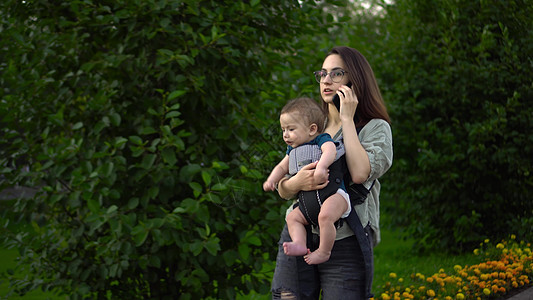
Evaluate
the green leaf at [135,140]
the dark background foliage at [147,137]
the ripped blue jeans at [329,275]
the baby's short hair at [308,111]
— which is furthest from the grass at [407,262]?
the baby's short hair at [308,111]

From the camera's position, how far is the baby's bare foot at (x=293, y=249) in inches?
90.5

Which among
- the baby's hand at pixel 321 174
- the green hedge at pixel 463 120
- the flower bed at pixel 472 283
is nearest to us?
the baby's hand at pixel 321 174

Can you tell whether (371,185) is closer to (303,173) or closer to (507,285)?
(303,173)

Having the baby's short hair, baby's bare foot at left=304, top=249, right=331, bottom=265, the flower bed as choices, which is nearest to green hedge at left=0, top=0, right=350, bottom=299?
the flower bed

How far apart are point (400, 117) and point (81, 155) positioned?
4735 mm

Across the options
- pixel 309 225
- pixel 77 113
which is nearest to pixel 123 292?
pixel 77 113

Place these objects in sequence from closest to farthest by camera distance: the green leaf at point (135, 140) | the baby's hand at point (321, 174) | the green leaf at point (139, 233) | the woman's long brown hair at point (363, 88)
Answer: the baby's hand at point (321, 174)
the woman's long brown hair at point (363, 88)
the green leaf at point (139, 233)
the green leaf at point (135, 140)

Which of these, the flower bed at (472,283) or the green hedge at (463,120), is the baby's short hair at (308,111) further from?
the green hedge at (463,120)

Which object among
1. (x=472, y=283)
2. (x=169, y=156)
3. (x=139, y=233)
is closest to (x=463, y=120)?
(x=472, y=283)

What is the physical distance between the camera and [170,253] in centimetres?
398

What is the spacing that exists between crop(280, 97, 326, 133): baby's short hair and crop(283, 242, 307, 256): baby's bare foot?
1.73 ft

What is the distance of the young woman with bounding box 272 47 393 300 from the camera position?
2.36m

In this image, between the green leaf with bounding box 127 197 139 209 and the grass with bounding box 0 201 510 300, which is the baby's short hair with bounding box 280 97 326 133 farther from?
the grass with bounding box 0 201 510 300

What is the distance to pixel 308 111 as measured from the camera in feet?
7.98
